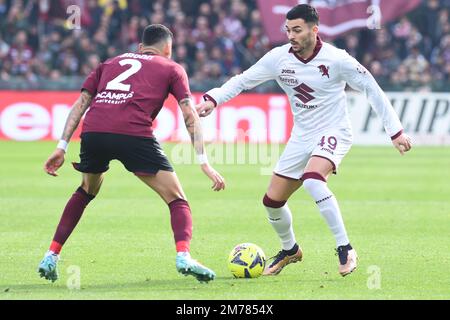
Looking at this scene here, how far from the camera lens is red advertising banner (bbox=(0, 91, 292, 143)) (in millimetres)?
24797

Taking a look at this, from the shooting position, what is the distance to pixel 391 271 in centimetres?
897

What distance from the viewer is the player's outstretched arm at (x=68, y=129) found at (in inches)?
326

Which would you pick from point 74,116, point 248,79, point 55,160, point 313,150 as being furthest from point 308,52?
point 55,160

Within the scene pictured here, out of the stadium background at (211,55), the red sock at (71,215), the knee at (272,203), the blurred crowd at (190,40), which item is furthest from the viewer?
the blurred crowd at (190,40)

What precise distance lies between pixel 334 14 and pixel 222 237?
52.1 feet

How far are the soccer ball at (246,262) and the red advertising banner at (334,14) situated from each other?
1748 cm

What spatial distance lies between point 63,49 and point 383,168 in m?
10.8

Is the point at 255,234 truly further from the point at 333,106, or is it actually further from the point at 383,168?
the point at 383,168

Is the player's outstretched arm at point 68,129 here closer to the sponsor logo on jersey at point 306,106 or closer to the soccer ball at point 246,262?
the soccer ball at point 246,262

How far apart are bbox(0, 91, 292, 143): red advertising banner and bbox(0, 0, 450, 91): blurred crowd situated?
120 centimetres

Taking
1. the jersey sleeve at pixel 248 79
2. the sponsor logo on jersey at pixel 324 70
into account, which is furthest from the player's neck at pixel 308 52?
the jersey sleeve at pixel 248 79

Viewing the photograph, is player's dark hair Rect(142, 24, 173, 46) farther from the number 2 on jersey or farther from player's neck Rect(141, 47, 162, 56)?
the number 2 on jersey
